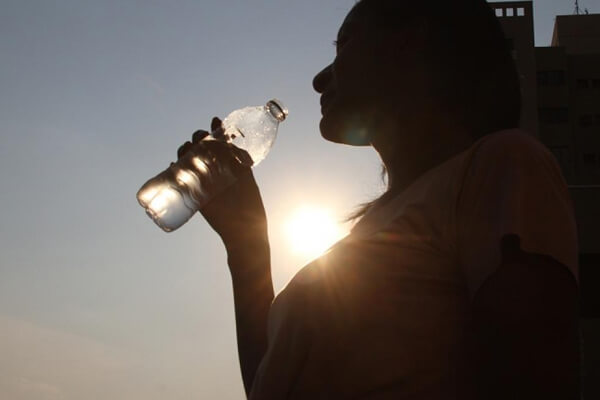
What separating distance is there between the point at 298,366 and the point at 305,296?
130 mm

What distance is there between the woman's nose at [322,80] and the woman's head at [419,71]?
39 mm

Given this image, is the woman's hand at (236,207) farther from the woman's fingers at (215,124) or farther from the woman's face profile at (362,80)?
the woman's face profile at (362,80)

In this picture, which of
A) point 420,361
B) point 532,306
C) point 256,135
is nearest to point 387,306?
point 420,361

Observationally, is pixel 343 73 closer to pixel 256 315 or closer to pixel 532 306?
pixel 256 315

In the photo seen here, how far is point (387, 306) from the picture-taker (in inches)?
49.0

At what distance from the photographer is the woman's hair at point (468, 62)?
5.16 feet

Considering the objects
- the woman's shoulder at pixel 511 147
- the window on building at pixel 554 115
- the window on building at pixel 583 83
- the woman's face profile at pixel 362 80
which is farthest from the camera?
the window on building at pixel 583 83

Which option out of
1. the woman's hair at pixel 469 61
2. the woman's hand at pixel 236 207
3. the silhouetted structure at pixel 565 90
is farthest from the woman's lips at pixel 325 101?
the silhouetted structure at pixel 565 90

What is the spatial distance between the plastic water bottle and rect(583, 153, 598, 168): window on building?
36.4 meters

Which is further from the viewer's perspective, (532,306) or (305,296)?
(305,296)

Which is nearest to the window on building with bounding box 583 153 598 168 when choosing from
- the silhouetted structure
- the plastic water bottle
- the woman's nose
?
the silhouetted structure

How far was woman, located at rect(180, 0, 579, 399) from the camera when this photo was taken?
104cm

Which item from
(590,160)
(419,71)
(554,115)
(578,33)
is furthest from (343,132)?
(578,33)

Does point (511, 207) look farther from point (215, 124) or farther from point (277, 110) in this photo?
point (277, 110)
